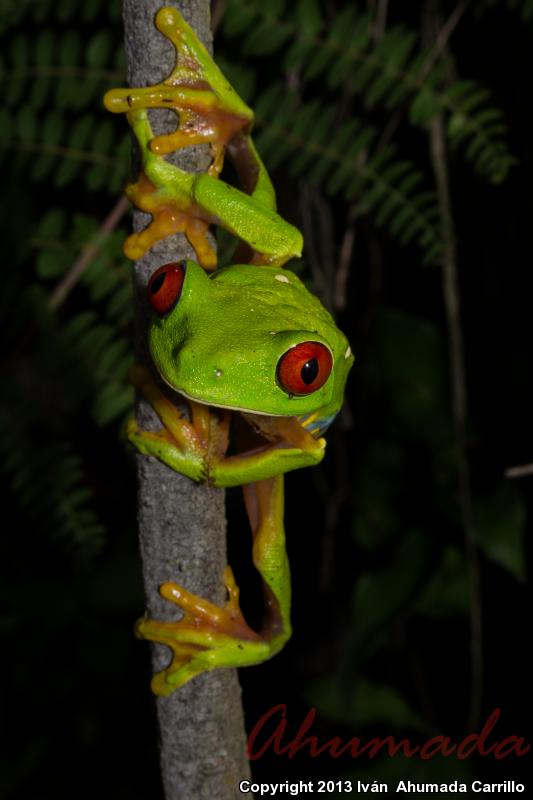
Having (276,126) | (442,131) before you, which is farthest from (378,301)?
(276,126)

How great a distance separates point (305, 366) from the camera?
1229 millimetres

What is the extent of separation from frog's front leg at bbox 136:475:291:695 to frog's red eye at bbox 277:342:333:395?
370mm

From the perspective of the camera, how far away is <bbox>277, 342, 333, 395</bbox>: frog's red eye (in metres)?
1.22

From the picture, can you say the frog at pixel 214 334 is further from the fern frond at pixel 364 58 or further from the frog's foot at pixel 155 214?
the fern frond at pixel 364 58

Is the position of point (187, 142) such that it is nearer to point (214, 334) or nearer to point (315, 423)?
point (214, 334)

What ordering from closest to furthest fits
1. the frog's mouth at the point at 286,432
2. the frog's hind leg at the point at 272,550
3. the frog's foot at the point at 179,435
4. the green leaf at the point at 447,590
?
the frog's foot at the point at 179,435, the frog's mouth at the point at 286,432, the frog's hind leg at the point at 272,550, the green leaf at the point at 447,590

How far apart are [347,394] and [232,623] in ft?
6.55

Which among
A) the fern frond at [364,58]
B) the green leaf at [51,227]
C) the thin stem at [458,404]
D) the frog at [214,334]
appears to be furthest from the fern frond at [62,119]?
the frog at [214,334]

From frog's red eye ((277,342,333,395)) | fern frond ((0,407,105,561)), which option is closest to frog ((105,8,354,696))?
frog's red eye ((277,342,333,395))

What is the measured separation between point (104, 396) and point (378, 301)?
123cm

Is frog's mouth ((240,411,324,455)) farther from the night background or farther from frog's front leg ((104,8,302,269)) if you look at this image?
the night background

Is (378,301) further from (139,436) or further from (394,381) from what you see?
(139,436)

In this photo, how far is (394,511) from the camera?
10.9ft

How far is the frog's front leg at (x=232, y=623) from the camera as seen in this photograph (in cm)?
146
